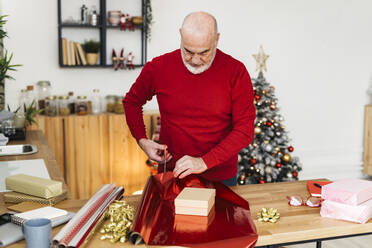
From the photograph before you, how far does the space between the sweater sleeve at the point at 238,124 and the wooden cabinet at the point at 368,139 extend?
12.4ft

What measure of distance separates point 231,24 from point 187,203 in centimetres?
360

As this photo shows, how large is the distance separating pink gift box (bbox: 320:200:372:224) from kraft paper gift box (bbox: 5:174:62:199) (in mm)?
1071

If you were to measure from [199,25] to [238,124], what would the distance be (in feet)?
1.76

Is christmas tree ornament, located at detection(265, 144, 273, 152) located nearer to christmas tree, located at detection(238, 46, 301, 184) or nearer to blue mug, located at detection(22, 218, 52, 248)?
christmas tree, located at detection(238, 46, 301, 184)

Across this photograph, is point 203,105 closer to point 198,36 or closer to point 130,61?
point 198,36

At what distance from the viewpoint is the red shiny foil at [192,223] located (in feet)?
4.31

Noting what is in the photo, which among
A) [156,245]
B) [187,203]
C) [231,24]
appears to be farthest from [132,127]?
[231,24]

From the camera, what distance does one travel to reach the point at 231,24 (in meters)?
4.74

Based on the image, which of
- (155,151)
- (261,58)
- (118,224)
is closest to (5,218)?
(118,224)

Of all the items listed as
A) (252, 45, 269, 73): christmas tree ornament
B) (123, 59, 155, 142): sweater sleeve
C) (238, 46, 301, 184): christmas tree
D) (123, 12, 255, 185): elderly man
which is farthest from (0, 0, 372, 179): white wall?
(123, 12, 255, 185): elderly man

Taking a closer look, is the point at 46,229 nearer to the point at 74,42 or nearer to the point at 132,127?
the point at 132,127

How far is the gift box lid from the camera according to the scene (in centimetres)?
147

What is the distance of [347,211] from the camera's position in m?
1.56

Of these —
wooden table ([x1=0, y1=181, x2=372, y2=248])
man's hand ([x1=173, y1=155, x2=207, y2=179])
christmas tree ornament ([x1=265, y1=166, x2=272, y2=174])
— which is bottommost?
christmas tree ornament ([x1=265, y1=166, x2=272, y2=174])
